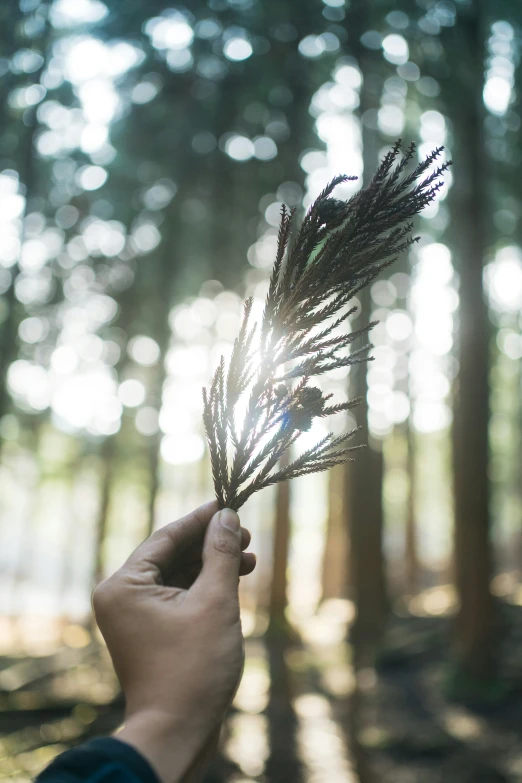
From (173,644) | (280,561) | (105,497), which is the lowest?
(280,561)

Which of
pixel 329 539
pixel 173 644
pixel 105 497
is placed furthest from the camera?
pixel 329 539

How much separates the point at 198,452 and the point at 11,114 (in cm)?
1586

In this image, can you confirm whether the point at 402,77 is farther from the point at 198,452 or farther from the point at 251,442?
the point at 198,452

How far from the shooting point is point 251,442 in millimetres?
1937

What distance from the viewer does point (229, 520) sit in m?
1.78

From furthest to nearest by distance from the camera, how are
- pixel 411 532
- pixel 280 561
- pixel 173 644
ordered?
1. pixel 411 532
2. pixel 280 561
3. pixel 173 644

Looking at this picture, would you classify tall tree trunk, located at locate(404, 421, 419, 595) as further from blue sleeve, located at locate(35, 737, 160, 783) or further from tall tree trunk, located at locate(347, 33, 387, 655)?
blue sleeve, located at locate(35, 737, 160, 783)

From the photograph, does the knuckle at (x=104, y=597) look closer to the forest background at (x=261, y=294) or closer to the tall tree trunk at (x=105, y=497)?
the forest background at (x=261, y=294)

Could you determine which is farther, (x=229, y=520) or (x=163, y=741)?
(x=229, y=520)

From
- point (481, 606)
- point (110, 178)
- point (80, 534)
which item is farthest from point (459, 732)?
point (80, 534)

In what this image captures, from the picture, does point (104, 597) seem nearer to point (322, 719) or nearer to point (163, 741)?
point (163, 741)

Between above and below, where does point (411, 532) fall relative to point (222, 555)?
below

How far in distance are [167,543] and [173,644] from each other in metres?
0.35

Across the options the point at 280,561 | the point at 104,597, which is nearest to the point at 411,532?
the point at 280,561
